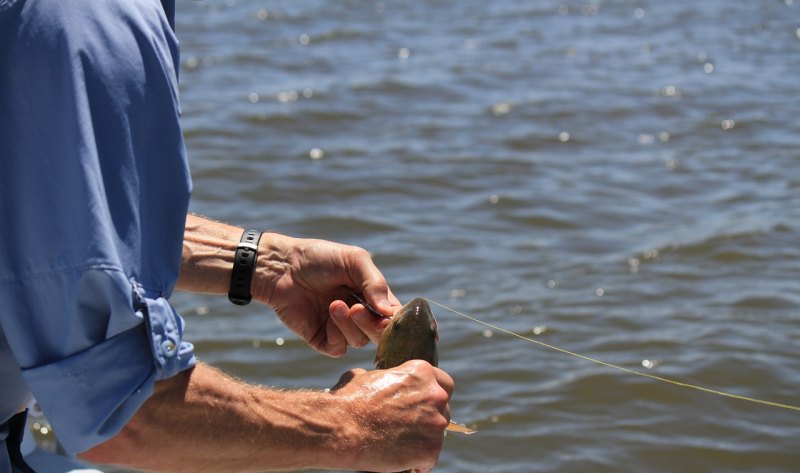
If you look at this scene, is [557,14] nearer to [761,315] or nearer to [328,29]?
[328,29]

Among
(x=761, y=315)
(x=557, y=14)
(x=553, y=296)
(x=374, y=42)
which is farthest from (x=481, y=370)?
(x=557, y=14)

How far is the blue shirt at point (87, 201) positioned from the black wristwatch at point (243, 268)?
1.29 metres

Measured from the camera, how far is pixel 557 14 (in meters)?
15.0

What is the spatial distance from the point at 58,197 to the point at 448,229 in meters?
5.76

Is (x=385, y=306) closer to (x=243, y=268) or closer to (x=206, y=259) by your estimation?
(x=243, y=268)

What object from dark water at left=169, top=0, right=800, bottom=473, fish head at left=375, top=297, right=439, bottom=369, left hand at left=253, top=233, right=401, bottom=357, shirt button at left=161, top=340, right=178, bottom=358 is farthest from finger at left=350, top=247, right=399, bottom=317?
dark water at left=169, top=0, right=800, bottom=473

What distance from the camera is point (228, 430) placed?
238cm

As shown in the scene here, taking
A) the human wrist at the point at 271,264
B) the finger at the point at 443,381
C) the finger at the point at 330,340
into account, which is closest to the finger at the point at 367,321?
the finger at the point at 330,340

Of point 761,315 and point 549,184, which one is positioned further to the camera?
point 549,184

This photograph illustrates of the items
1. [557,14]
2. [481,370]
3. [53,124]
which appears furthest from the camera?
[557,14]

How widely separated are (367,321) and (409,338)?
0.24 meters

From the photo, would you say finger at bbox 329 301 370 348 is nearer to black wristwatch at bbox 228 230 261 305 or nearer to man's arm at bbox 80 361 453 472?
black wristwatch at bbox 228 230 261 305

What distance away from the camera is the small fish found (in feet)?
10.5

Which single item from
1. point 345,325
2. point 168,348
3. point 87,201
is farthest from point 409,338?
point 87,201
